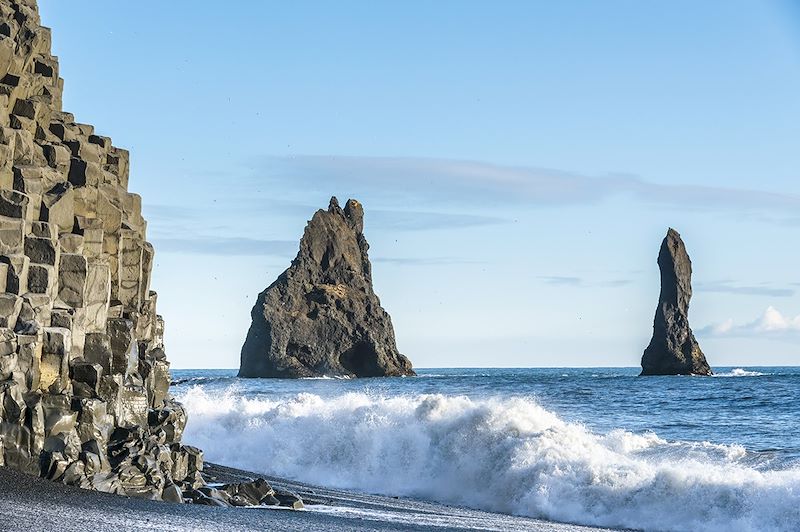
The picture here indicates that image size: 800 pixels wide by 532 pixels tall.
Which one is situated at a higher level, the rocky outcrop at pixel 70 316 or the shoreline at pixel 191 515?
the rocky outcrop at pixel 70 316

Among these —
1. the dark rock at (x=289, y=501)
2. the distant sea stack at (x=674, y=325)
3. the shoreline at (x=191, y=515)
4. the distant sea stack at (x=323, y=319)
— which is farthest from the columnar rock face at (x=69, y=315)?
the distant sea stack at (x=323, y=319)

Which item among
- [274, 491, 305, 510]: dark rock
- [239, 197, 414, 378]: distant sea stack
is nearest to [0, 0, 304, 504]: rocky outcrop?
[274, 491, 305, 510]: dark rock

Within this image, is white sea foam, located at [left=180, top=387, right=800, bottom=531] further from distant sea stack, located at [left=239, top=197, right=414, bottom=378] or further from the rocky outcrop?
distant sea stack, located at [left=239, top=197, right=414, bottom=378]

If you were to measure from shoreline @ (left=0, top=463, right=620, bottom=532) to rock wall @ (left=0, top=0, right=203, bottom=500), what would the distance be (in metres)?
1.08

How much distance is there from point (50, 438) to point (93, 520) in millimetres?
3589

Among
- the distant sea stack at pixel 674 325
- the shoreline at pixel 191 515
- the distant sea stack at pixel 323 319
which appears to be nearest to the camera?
the shoreline at pixel 191 515

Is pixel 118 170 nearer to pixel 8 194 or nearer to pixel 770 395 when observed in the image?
pixel 8 194

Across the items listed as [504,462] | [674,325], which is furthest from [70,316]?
[674,325]

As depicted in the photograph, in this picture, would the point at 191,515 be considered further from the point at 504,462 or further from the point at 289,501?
the point at 504,462

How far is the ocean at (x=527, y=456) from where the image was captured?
2166 centimetres

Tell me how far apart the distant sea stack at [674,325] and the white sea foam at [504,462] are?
80.1 meters

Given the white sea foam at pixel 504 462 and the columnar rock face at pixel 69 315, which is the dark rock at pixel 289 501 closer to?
the columnar rock face at pixel 69 315

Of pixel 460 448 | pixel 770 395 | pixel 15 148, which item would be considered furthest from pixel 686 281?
pixel 15 148

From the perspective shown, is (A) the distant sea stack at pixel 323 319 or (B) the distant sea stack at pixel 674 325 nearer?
(B) the distant sea stack at pixel 674 325
